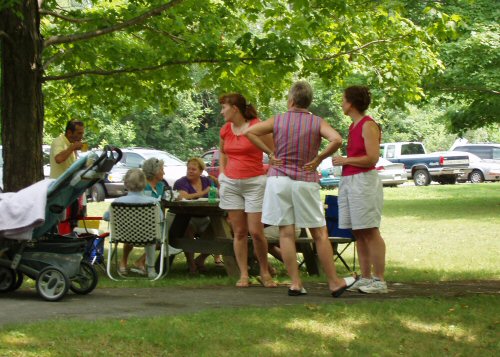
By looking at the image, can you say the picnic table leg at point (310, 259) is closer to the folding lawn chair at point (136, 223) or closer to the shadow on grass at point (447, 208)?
the folding lawn chair at point (136, 223)

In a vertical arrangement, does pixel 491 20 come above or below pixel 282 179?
above

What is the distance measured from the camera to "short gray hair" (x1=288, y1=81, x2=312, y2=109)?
31.0ft

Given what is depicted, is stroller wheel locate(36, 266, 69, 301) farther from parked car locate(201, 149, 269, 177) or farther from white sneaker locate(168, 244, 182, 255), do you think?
parked car locate(201, 149, 269, 177)

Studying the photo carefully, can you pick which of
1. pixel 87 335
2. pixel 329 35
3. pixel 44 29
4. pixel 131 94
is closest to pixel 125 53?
pixel 131 94

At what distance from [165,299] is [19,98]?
416 centimetres

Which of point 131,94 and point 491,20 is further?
point 491,20

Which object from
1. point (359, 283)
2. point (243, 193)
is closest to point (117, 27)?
point (243, 193)

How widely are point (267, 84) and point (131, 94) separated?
2036 millimetres

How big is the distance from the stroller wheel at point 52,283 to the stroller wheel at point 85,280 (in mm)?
334

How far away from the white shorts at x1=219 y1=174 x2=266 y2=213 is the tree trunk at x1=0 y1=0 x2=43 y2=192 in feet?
9.83

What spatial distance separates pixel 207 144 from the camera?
62562 mm

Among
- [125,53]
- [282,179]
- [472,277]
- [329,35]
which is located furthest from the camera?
[329,35]

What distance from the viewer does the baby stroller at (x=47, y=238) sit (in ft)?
30.2

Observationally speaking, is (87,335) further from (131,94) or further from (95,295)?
(131,94)
